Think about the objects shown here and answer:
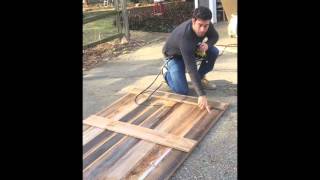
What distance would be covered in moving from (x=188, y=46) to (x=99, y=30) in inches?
185

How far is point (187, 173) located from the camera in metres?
2.68

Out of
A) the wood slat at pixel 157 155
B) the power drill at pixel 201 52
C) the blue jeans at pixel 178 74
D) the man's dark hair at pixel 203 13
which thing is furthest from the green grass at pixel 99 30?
the wood slat at pixel 157 155

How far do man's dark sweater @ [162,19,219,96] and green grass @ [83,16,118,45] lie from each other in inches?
127

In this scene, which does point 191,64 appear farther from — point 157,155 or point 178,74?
point 157,155

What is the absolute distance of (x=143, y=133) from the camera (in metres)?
3.21

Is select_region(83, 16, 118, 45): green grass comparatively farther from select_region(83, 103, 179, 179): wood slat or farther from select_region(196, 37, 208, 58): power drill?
select_region(83, 103, 179, 179): wood slat

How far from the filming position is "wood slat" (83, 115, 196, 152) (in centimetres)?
299

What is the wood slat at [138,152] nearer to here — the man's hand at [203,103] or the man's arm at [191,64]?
the man's hand at [203,103]

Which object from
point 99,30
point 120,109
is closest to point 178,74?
Answer: point 120,109

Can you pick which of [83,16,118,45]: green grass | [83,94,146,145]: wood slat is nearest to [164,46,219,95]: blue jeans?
[83,94,146,145]: wood slat

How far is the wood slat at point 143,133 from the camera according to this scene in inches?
118
